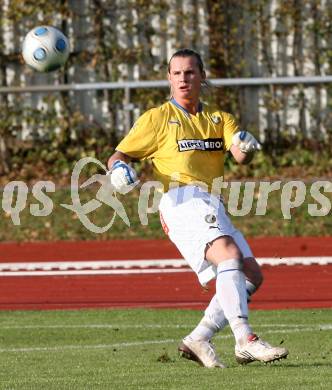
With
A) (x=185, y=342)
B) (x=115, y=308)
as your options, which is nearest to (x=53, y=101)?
(x=115, y=308)

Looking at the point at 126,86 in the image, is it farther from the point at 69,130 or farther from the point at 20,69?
the point at 20,69

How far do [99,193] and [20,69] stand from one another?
4.04 metres

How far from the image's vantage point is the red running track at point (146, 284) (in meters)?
13.8

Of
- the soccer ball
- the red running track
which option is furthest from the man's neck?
the soccer ball

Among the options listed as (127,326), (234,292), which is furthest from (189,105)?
(127,326)

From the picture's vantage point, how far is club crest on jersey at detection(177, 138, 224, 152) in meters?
8.62

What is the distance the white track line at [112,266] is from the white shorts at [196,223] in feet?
26.7

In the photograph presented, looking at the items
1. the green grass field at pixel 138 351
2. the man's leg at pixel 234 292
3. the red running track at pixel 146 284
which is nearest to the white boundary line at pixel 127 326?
the green grass field at pixel 138 351

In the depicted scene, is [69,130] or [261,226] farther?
[69,130]

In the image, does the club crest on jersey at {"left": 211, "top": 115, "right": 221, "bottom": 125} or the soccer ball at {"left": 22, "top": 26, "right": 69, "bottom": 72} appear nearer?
the club crest on jersey at {"left": 211, "top": 115, "right": 221, "bottom": 125}

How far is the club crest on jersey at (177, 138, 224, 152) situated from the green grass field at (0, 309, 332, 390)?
4.45ft

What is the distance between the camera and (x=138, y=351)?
31.7 ft

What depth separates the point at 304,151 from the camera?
22.0 metres

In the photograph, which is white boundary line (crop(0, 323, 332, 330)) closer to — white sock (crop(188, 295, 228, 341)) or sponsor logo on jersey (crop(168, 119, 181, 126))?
white sock (crop(188, 295, 228, 341))
